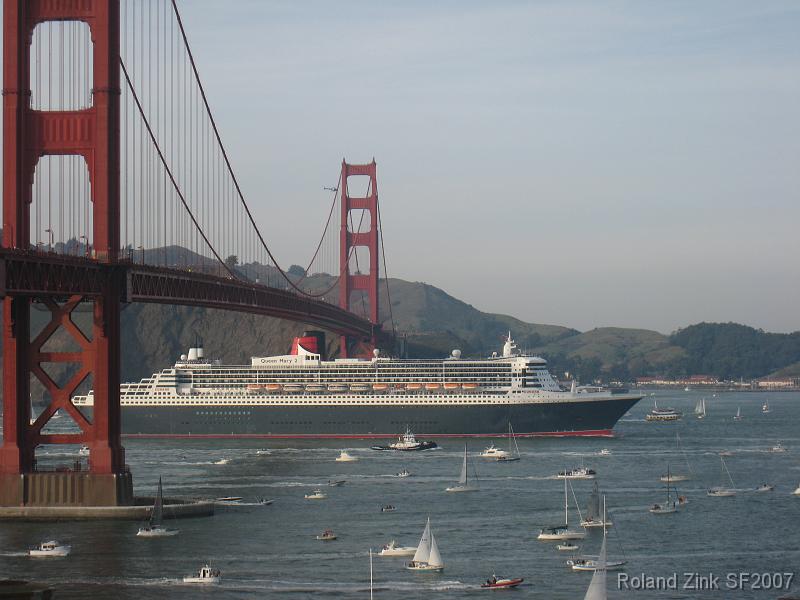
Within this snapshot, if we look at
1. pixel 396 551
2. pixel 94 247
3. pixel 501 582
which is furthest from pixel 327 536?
pixel 94 247

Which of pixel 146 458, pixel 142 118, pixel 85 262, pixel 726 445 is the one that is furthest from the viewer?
pixel 726 445

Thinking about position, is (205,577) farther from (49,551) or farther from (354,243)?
(354,243)

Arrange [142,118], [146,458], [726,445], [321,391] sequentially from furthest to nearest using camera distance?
1. [321,391]
2. [726,445]
3. [146,458]
4. [142,118]

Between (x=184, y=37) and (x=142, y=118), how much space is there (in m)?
4.25

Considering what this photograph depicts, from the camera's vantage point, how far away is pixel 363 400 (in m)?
74.5

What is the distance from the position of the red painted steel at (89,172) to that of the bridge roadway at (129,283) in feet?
1.74

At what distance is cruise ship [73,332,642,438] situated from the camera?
238 ft

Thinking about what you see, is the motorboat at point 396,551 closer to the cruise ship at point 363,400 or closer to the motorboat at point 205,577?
the motorboat at point 205,577

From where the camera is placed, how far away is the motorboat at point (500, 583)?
29.2 meters

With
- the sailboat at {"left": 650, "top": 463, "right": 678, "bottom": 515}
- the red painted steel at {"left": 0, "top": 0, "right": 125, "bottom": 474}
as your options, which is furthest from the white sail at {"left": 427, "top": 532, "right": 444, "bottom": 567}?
the red painted steel at {"left": 0, "top": 0, "right": 125, "bottom": 474}

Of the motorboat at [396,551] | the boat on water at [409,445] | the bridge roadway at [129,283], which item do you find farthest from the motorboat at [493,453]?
the motorboat at [396,551]

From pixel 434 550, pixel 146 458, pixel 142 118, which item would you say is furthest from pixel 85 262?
pixel 146 458

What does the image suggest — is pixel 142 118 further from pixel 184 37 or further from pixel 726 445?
pixel 726 445

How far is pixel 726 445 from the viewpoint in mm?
66438
